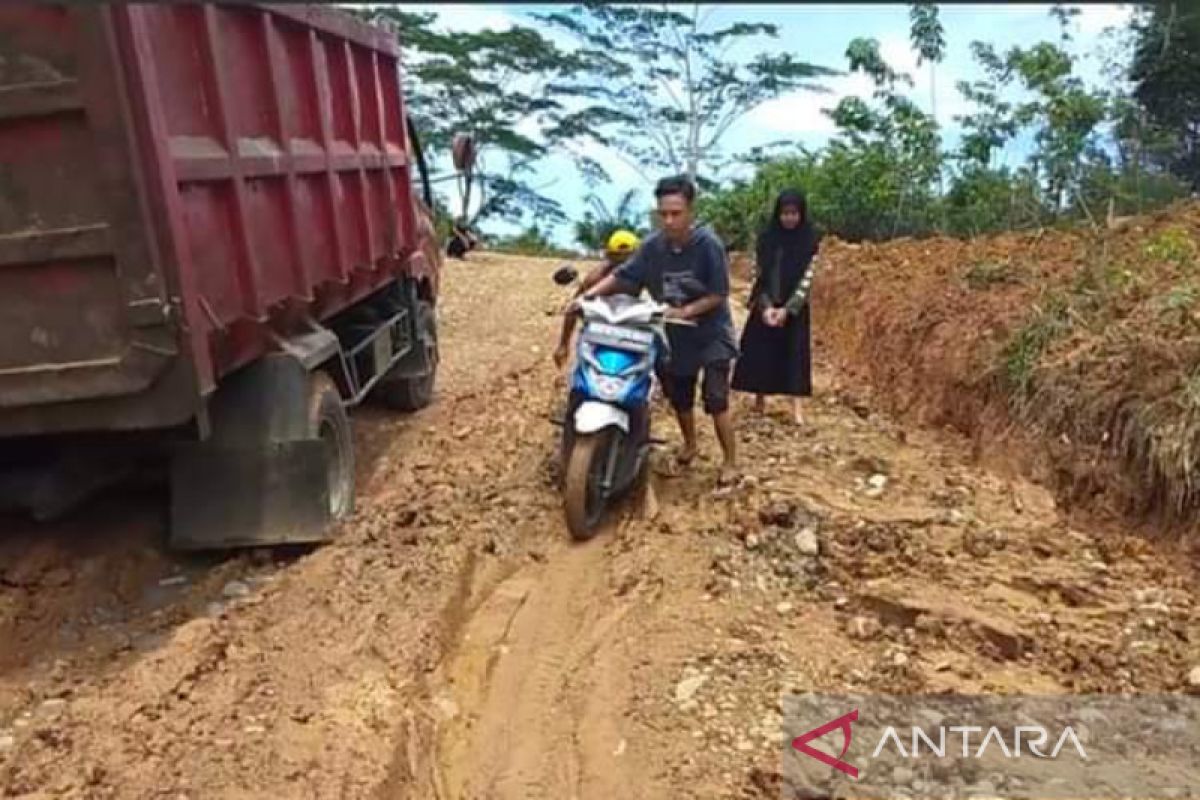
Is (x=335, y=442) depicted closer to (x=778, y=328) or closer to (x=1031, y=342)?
(x=778, y=328)

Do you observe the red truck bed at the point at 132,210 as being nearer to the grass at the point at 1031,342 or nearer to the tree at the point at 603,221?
the grass at the point at 1031,342

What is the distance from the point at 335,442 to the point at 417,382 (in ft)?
8.39

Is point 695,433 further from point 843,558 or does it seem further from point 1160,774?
point 1160,774

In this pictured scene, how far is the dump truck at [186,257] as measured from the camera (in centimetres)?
377

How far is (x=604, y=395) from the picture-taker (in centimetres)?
515

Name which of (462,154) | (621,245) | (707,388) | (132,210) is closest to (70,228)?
(132,210)

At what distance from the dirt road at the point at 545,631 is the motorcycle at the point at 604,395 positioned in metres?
0.19

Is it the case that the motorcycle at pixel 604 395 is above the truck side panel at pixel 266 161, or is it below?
below

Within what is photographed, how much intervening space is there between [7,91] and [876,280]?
275 inches

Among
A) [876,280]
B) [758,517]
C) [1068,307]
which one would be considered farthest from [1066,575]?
[876,280]

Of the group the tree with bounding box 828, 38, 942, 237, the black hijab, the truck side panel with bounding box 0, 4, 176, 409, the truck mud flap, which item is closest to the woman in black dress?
the black hijab

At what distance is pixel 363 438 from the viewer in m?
7.31

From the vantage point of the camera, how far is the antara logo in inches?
135

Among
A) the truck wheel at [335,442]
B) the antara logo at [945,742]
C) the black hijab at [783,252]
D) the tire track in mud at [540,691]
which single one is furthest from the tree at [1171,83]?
the antara logo at [945,742]
